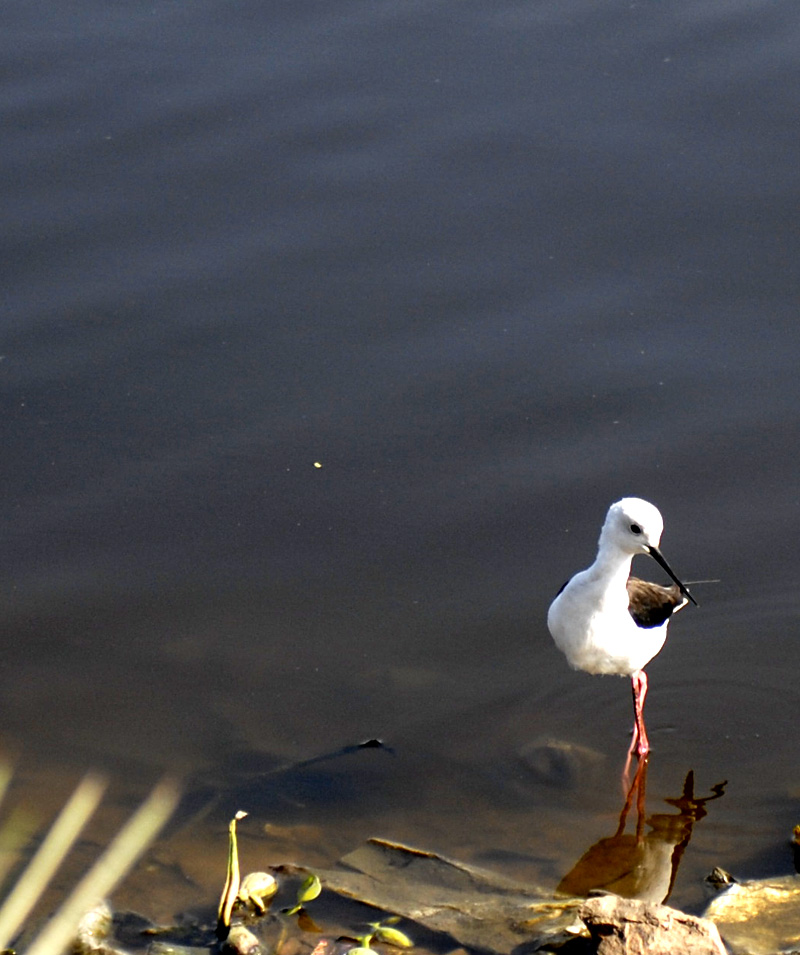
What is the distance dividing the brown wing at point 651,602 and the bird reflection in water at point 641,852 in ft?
2.01

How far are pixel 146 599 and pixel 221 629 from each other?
0.42 m

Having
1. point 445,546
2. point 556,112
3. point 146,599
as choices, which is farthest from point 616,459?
point 556,112

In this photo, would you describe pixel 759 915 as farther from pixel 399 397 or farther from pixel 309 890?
pixel 399 397

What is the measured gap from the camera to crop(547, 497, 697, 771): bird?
516 centimetres

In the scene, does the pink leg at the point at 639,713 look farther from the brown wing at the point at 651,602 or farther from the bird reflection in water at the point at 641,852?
the brown wing at the point at 651,602

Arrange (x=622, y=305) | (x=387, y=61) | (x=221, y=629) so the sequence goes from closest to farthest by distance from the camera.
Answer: (x=221, y=629), (x=622, y=305), (x=387, y=61)

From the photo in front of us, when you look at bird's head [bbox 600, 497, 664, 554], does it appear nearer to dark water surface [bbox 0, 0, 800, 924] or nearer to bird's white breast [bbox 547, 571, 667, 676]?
bird's white breast [bbox 547, 571, 667, 676]

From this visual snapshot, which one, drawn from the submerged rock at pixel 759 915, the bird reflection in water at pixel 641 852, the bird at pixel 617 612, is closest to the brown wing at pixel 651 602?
the bird at pixel 617 612

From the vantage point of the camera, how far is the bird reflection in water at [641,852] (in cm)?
484

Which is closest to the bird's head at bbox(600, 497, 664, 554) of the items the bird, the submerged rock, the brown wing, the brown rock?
the bird

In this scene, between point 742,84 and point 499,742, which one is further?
point 742,84

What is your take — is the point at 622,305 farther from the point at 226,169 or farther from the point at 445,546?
the point at 226,169

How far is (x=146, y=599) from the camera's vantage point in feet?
20.5

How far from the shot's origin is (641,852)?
5.07 metres
